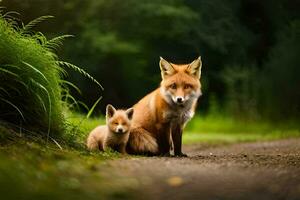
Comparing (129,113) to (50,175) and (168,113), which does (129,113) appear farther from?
(50,175)

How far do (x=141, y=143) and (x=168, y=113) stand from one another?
469mm

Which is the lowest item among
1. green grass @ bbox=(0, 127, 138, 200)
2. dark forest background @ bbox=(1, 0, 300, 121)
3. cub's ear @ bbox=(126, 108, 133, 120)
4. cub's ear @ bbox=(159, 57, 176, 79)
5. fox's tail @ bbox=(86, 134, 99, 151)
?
green grass @ bbox=(0, 127, 138, 200)

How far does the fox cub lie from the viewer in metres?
7.55

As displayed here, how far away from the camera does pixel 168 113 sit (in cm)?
748

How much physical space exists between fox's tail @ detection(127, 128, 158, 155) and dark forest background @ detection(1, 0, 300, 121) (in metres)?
8.97

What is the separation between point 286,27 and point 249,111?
3.27 meters

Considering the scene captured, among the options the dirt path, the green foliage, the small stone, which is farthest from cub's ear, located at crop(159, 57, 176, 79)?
the small stone

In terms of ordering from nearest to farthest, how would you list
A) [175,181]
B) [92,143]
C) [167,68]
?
[175,181]
[167,68]
[92,143]

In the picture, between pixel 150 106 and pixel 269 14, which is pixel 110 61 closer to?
pixel 269 14

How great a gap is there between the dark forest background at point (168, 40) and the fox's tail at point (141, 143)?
8.97 metres

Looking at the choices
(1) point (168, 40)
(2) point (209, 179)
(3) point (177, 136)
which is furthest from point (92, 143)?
(1) point (168, 40)

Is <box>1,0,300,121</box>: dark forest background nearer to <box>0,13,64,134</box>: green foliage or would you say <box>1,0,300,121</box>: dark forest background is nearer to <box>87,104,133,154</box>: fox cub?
<box>87,104,133,154</box>: fox cub

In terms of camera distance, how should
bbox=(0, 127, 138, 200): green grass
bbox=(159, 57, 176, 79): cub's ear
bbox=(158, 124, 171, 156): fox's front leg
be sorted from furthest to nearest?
bbox=(159, 57, 176, 79): cub's ear
bbox=(158, 124, 171, 156): fox's front leg
bbox=(0, 127, 138, 200): green grass

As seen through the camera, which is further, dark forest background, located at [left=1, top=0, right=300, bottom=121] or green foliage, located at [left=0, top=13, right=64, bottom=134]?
dark forest background, located at [left=1, top=0, right=300, bottom=121]
